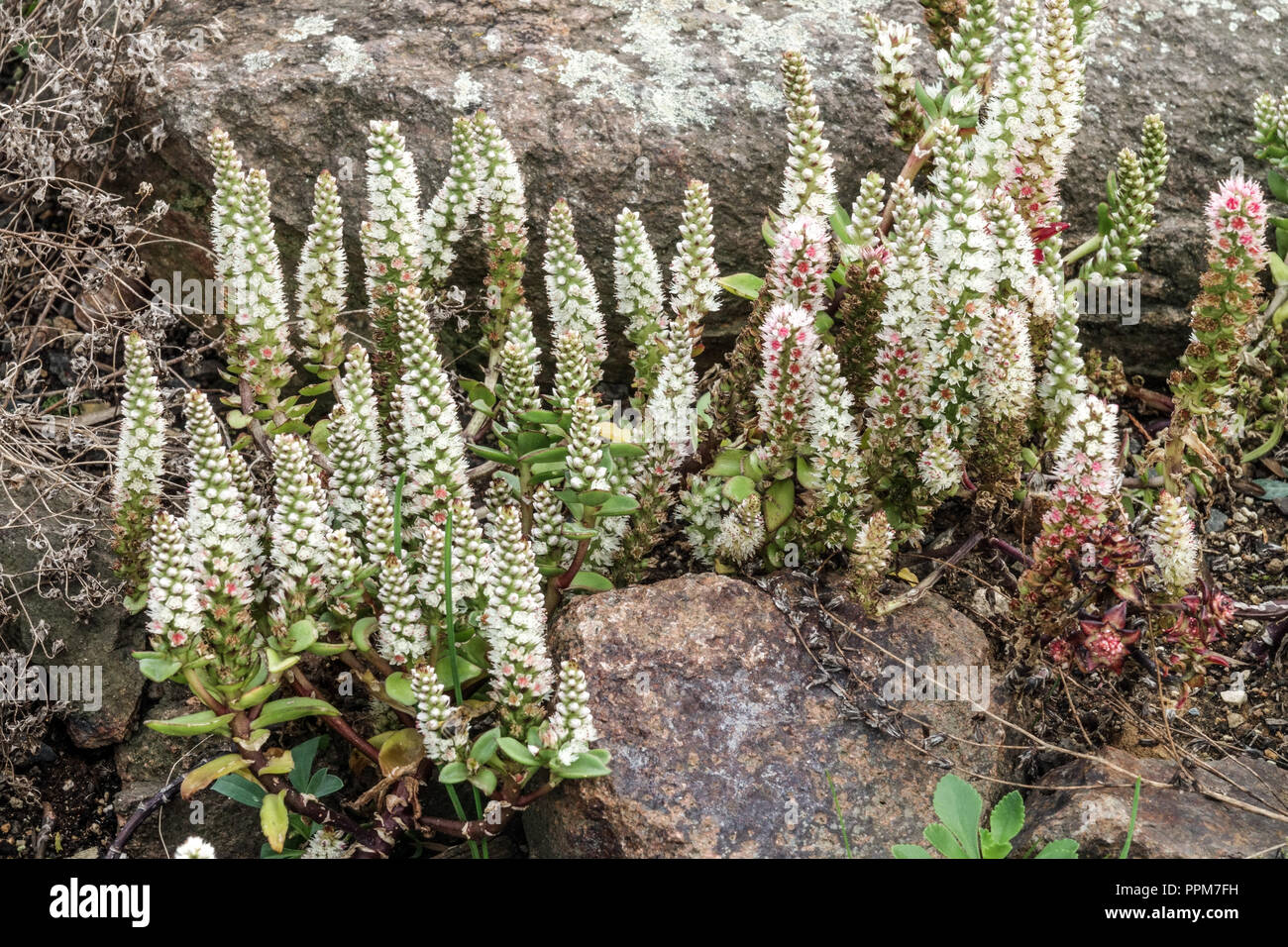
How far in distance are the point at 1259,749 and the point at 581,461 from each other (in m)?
2.39

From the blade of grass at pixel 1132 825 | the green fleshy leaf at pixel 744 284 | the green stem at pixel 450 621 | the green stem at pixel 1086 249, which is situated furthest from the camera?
the green stem at pixel 1086 249

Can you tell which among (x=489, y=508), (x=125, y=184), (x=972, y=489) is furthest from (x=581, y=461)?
(x=125, y=184)

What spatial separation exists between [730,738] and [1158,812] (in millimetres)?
Answer: 1230

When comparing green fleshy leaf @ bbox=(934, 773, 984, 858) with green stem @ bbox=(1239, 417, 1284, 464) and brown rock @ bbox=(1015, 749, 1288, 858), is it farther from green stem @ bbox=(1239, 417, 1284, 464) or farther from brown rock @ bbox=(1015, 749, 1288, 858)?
green stem @ bbox=(1239, 417, 1284, 464)

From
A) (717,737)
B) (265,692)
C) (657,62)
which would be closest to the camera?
(265,692)

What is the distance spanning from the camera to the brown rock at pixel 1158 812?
3.47 meters

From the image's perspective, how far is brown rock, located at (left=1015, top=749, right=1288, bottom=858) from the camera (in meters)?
3.47

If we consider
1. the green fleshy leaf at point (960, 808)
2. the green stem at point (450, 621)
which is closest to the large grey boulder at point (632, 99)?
the green stem at point (450, 621)

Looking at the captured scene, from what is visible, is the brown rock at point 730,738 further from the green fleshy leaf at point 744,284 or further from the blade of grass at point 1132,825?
the green fleshy leaf at point 744,284

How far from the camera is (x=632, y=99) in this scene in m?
5.16

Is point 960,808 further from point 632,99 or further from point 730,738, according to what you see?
point 632,99

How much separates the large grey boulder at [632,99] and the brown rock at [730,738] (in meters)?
1.79

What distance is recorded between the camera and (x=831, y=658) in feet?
12.6
